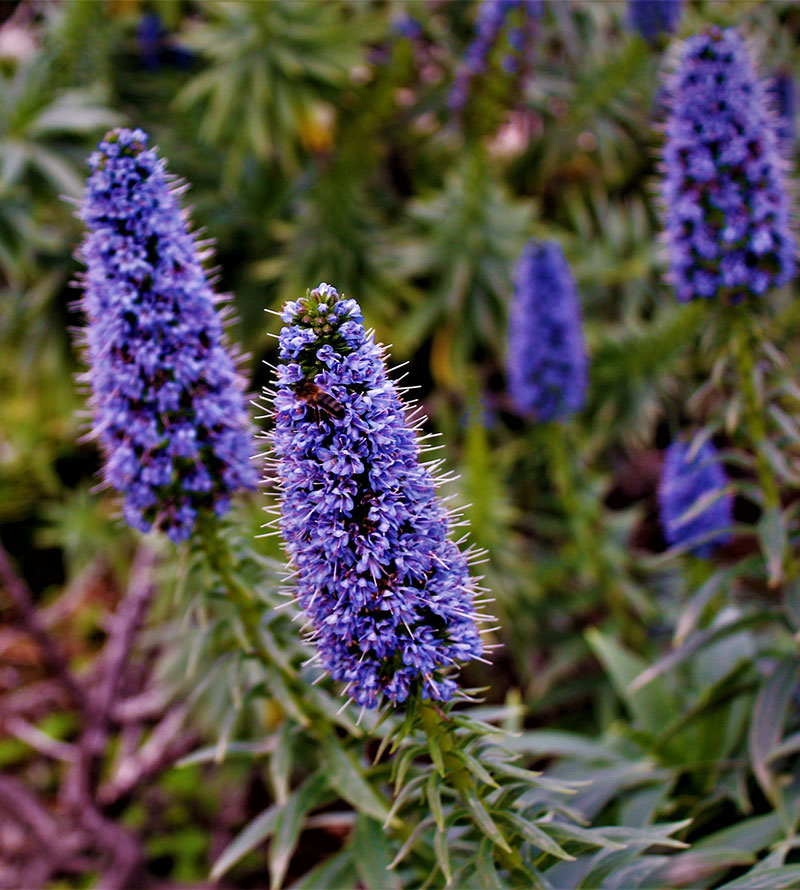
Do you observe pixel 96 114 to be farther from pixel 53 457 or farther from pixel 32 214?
pixel 53 457

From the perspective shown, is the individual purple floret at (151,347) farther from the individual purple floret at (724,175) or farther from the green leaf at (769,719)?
the green leaf at (769,719)

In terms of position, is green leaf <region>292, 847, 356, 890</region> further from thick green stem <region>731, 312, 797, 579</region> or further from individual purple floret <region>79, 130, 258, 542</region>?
thick green stem <region>731, 312, 797, 579</region>

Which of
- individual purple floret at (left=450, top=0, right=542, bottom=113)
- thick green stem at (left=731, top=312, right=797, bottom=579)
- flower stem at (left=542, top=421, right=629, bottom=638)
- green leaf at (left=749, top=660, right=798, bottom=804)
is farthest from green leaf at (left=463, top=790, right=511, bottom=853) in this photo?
individual purple floret at (left=450, top=0, right=542, bottom=113)

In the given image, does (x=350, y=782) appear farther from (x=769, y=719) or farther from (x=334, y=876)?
(x=769, y=719)

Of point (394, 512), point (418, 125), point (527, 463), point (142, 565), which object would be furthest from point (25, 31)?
point (394, 512)

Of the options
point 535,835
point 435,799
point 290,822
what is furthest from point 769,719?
point 290,822

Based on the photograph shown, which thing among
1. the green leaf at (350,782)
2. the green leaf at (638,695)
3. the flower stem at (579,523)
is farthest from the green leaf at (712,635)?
the green leaf at (350,782)
